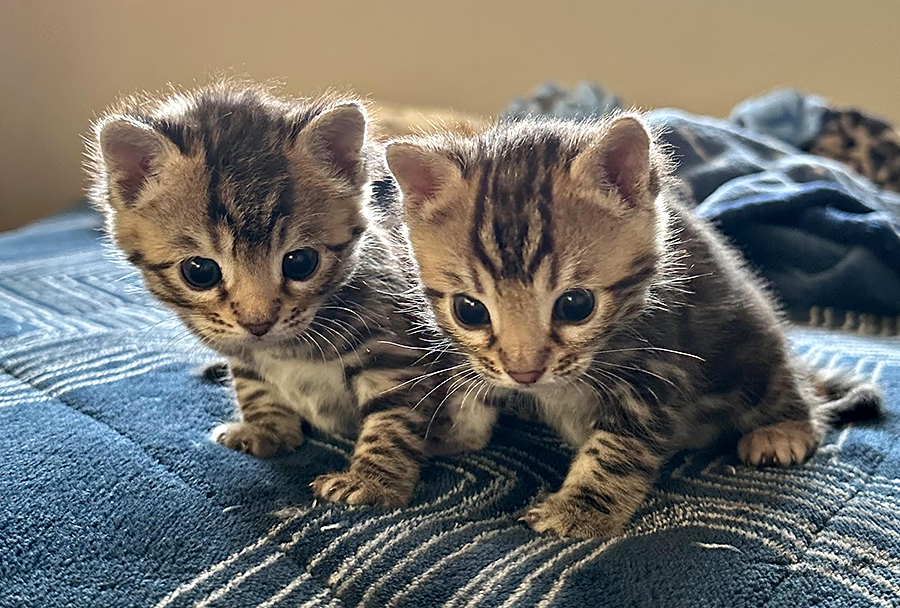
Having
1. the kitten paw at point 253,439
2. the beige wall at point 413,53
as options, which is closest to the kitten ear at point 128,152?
the kitten paw at point 253,439

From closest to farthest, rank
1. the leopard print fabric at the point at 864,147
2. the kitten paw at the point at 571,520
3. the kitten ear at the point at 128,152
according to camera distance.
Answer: the kitten paw at the point at 571,520 < the kitten ear at the point at 128,152 < the leopard print fabric at the point at 864,147

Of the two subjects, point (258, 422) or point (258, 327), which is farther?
point (258, 422)

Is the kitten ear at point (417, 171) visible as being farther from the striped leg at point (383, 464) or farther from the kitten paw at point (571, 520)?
the kitten paw at point (571, 520)

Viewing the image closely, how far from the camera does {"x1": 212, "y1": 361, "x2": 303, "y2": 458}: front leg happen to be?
1104mm

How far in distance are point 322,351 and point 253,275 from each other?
16cm

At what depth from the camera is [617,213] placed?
101cm

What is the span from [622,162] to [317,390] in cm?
55

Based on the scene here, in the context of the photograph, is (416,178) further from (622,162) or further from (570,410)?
(570,410)

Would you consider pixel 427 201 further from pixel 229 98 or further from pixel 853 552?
pixel 853 552

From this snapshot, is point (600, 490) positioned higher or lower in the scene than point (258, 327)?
lower

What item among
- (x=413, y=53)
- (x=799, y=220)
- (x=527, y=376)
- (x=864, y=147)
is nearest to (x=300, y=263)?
(x=527, y=376)

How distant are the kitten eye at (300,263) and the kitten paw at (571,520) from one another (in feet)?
1.43

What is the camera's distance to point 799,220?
70.7 inches

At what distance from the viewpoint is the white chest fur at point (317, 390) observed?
1.13 meters
